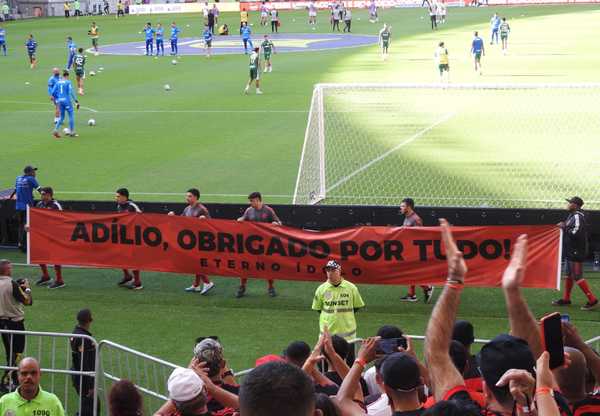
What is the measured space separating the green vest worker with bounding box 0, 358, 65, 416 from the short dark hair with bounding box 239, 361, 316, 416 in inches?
246

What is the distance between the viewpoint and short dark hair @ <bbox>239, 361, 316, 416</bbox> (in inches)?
155

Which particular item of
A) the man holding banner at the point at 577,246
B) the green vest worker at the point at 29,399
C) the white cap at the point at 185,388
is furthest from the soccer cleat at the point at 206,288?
the white cap at the point at 185,388

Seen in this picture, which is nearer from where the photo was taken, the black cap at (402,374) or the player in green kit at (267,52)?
the black cap at (402,374)

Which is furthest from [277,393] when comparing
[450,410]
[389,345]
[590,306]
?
[590,306]

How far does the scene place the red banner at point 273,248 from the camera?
15.9 metres

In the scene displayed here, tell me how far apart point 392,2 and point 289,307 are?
8847cm

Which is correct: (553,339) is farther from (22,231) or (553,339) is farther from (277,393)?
(22,231)

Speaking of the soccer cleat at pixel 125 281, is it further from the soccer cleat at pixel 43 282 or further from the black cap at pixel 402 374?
the black cap at pixel 402 374

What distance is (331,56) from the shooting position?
180 feet

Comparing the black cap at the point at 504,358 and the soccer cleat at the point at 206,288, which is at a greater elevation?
the black cap at the point at 504,358

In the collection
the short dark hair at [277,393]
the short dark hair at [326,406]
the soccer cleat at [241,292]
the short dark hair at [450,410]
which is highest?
the short dark hair at [277,393]

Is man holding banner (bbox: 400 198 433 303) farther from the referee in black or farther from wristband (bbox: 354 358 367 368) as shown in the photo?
wristband (bbox: 354 358 367 368)

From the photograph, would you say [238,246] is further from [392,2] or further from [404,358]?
[392,2]

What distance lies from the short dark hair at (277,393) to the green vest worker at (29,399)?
246 inches
